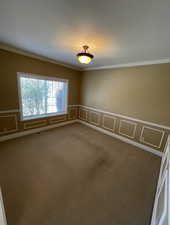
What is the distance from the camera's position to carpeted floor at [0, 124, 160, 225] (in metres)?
1.26

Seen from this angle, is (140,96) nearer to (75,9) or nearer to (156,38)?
(156,38)

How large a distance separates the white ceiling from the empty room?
0.01 metres

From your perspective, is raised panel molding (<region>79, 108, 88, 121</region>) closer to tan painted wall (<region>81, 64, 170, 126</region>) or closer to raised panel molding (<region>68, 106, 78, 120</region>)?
raised panel molding (<region>68, 106, 78, 120</region>)

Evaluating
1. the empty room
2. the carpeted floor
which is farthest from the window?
the carpeted floor

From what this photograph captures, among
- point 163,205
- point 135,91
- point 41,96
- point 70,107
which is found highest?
point 135,91

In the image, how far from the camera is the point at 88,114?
14.2 ft

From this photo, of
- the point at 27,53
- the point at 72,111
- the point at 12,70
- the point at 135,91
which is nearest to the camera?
→ the point at 12,70

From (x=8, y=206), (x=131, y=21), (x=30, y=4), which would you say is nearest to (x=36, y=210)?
(x=8, y=206)

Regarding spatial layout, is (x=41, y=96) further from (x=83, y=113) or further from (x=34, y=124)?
(x=83, y=113)

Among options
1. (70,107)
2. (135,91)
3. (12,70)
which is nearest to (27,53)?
(12,70)

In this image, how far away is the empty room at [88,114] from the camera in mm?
1218

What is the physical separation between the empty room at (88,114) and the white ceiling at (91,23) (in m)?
0.01

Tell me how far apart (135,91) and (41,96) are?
3.16 m

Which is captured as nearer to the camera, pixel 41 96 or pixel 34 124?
pixel 34 124
